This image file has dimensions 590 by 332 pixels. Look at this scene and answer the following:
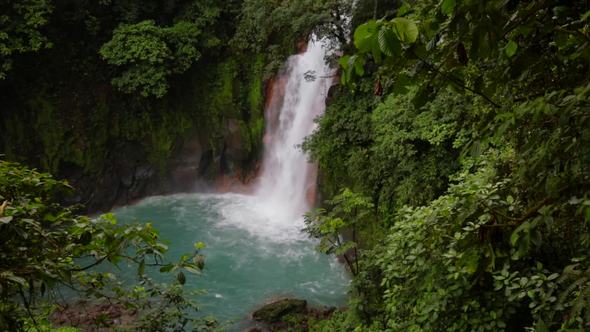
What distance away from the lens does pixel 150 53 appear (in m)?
11.4

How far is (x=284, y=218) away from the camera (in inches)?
462

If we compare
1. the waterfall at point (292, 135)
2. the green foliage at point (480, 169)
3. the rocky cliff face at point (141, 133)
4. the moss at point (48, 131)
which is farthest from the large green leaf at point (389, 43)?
the moss at point (48, 131)

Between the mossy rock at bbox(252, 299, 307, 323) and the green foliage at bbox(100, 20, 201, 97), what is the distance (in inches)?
250

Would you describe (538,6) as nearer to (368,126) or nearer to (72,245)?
(72,245)

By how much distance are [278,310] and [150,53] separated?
7195 mm

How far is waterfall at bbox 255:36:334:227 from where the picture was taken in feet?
37.8

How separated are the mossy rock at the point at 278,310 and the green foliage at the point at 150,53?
635 cm

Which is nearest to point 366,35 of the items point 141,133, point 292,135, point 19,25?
point 292,135

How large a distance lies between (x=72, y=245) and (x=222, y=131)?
11.1 meters

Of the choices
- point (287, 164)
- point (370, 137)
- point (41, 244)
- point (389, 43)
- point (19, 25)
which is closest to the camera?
point (389, 43)

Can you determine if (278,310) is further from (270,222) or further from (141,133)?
(141,133)

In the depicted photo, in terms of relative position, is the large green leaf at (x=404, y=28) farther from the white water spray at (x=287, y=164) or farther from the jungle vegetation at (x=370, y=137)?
the white water spray at (x=287, y=164)

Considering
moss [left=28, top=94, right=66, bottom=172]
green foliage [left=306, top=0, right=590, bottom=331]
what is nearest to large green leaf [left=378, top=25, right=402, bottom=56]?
green foliage [left=306, top=0, right=590, bottom=331]

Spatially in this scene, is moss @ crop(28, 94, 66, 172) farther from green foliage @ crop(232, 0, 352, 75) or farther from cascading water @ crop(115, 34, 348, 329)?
green foliage @ crop(232, 0, 352, 75)
